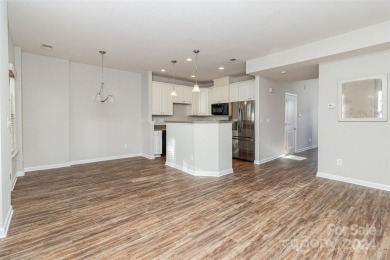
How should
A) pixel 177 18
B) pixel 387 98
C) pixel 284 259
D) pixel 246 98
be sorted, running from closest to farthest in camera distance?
pixel 284 259, pixel 177 18, pixel 387 98, pixel 246 98

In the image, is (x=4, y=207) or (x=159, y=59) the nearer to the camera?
(x=4, y=207)

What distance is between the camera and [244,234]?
Answer: 2.15 metres

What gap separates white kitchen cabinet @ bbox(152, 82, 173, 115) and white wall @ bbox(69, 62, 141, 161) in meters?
0.56

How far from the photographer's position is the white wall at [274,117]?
5520 mm

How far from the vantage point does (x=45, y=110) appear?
4.77 m

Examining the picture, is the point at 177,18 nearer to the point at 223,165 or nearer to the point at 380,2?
the point at 380,2

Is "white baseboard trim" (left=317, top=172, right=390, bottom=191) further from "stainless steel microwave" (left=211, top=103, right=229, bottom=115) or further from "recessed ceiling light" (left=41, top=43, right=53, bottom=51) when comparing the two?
"recessed ceiling light" (left=41, top=43, right=53, bottom=51)

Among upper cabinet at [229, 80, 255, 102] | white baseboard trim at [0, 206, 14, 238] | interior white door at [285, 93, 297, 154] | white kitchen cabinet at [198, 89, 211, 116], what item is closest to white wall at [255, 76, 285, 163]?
upper cabinet at [229, 80, 255, 102]

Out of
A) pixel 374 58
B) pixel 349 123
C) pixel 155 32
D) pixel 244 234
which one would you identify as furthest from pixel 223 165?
pixel 374 58

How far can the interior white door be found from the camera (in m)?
6.80

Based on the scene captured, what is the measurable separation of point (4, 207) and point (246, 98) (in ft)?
18.2

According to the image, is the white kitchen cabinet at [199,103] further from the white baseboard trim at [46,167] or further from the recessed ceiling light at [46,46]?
the recessed ceiling light at [46,46]

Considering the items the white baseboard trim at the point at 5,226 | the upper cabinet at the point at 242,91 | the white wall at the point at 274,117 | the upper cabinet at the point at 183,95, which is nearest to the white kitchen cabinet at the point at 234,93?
the upper cabinet at the point at 242,91

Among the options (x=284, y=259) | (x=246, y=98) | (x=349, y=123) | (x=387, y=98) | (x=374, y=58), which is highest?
(x=374, y=58)
